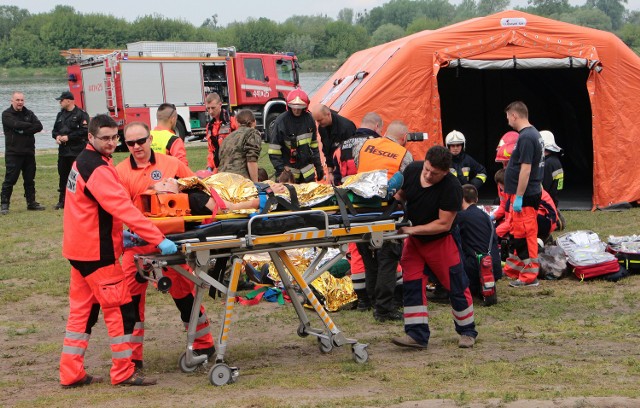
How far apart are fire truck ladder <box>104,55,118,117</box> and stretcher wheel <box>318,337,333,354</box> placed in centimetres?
1959

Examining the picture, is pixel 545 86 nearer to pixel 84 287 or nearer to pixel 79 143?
pixel 79 143

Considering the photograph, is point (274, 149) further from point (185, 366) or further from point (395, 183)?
point (185, 366)

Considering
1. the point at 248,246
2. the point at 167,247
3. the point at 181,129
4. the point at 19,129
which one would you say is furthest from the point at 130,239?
the point at 181,129

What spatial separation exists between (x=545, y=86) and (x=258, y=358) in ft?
37.8

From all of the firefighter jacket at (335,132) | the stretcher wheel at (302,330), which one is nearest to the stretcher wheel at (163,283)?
the stretcher wheel at (302,330)

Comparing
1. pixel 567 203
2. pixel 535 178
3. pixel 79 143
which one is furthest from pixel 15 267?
pixel 567 203

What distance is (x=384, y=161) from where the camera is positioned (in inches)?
283

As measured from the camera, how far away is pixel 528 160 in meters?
8.67

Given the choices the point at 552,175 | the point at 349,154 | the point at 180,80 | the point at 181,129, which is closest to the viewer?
the point at 349,154

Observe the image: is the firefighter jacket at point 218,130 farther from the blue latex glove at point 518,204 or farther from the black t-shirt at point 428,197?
the black t-shirt at point 428,197

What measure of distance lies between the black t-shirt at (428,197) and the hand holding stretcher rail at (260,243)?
27cm

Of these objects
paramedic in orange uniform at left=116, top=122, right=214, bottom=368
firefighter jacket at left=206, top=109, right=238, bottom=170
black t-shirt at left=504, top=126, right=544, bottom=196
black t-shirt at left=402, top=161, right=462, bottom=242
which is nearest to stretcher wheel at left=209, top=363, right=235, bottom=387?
paramedic in orange uniform at left=116, top=122, right=214, bottom=368

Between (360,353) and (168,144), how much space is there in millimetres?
3193

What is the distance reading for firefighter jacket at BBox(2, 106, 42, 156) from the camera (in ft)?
45.3
